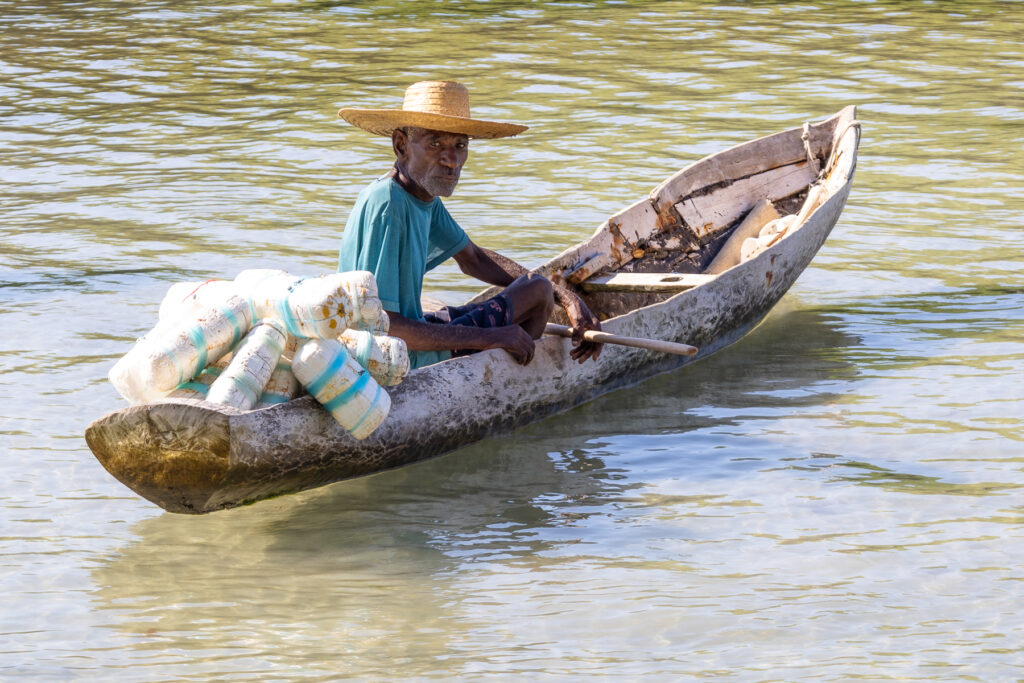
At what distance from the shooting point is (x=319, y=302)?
4797mm

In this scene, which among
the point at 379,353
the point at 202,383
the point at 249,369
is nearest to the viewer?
the point at 249,369

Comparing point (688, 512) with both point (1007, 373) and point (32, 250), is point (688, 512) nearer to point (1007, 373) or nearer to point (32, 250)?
point (1007, 373)

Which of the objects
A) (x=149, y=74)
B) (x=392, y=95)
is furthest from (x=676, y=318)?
(x=149, y=74)

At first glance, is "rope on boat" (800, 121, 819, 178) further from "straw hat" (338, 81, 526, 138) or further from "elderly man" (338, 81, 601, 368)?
"straw hat" (338, 81, 526, 138)

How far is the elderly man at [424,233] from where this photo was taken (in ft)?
17.7

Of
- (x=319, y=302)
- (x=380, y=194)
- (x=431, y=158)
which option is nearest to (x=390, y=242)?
(x=380, y=194)

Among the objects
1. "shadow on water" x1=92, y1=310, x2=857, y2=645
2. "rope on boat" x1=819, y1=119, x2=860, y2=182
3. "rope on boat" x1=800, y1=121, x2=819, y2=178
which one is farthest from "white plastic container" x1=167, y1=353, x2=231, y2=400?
"rope on boat" x1=800, y1=121, x2=819, y2=178

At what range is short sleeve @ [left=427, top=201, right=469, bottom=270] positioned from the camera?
6066mm

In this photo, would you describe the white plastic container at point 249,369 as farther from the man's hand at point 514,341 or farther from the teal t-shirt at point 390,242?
the man's hand at point 514,341

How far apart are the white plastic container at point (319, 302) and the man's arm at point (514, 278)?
4.70ft

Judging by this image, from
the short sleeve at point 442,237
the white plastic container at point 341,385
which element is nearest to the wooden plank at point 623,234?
the short sleeve at point 442,237

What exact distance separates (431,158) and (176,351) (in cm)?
142

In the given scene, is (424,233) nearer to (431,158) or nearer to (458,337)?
(431,158)

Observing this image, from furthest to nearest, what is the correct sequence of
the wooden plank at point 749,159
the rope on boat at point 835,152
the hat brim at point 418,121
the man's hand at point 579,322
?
the rope on boat at point 835,152, the wooden plank at point 749,159, the man's hand at point 579,322, the hat brim at point 418,121
